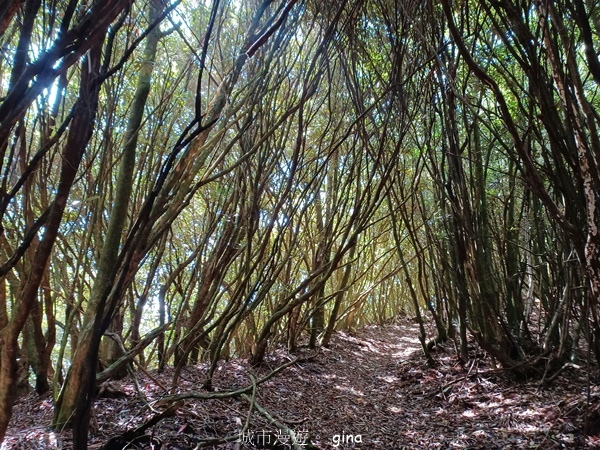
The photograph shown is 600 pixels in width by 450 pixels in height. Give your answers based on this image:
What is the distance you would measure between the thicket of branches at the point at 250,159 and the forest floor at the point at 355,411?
23 centimetres

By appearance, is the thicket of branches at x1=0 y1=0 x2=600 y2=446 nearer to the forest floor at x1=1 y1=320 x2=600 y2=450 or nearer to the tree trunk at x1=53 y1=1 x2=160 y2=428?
the tree trunk at x1=53 y1=1 x2=160 y2=428

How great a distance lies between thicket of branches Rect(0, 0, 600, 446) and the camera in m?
1.59

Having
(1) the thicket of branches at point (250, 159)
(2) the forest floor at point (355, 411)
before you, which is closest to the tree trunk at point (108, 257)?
(1) the thicket of branches at point (250, 159)

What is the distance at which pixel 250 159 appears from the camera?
3.95m

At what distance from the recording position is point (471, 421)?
2.95 metres

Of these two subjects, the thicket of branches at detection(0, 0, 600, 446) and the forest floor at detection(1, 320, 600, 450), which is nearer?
the thicket of branches at detection(0, 0, 600, 446)

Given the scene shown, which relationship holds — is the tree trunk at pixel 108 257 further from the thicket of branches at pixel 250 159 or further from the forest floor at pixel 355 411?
the forest floor at pixel 355 411

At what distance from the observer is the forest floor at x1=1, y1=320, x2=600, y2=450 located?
2326 mm

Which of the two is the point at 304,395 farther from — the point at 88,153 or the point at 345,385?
the point at 88,153

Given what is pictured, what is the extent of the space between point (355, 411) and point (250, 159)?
2517 mm

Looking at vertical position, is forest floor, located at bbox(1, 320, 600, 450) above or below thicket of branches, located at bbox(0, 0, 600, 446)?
below

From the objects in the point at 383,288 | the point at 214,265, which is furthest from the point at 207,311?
the point at 383,288

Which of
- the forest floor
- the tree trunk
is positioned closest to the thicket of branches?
the tree trunk

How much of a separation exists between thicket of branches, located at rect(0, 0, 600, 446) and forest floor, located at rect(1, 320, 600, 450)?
23 centimetres
